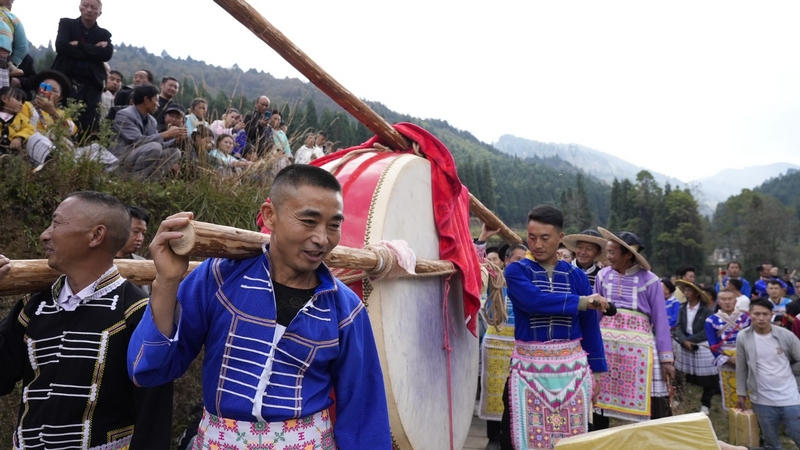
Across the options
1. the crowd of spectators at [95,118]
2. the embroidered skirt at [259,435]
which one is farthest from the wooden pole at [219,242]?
the crowd of spectators at [95,118]

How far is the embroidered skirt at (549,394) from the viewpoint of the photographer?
369 cm

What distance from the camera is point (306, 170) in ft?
5.60

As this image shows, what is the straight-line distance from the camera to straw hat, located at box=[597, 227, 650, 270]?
5164mm

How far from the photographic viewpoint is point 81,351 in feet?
5.89

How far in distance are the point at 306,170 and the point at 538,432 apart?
2752 mm

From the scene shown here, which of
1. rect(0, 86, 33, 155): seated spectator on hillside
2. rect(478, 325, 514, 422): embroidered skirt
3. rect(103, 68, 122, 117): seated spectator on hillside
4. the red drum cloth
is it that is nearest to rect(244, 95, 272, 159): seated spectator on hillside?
rect(103, 68, 122, 117): seated spectator on hillside

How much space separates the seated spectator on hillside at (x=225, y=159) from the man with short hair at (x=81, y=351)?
3.72 m

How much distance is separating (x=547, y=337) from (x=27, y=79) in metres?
5.49

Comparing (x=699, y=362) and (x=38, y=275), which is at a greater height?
(x=38, y=275)

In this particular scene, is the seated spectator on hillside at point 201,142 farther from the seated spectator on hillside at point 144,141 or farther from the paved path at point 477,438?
the paved path at point 477,438

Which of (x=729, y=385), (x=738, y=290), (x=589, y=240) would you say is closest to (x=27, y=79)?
(x=589, y=240)

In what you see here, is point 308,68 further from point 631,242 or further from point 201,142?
point 631,242

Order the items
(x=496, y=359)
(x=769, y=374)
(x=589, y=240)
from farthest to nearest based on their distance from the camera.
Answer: (x=589, y=240), (x=496, y=359), (x=769, y=374)

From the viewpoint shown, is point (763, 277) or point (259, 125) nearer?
point (259, 125)
